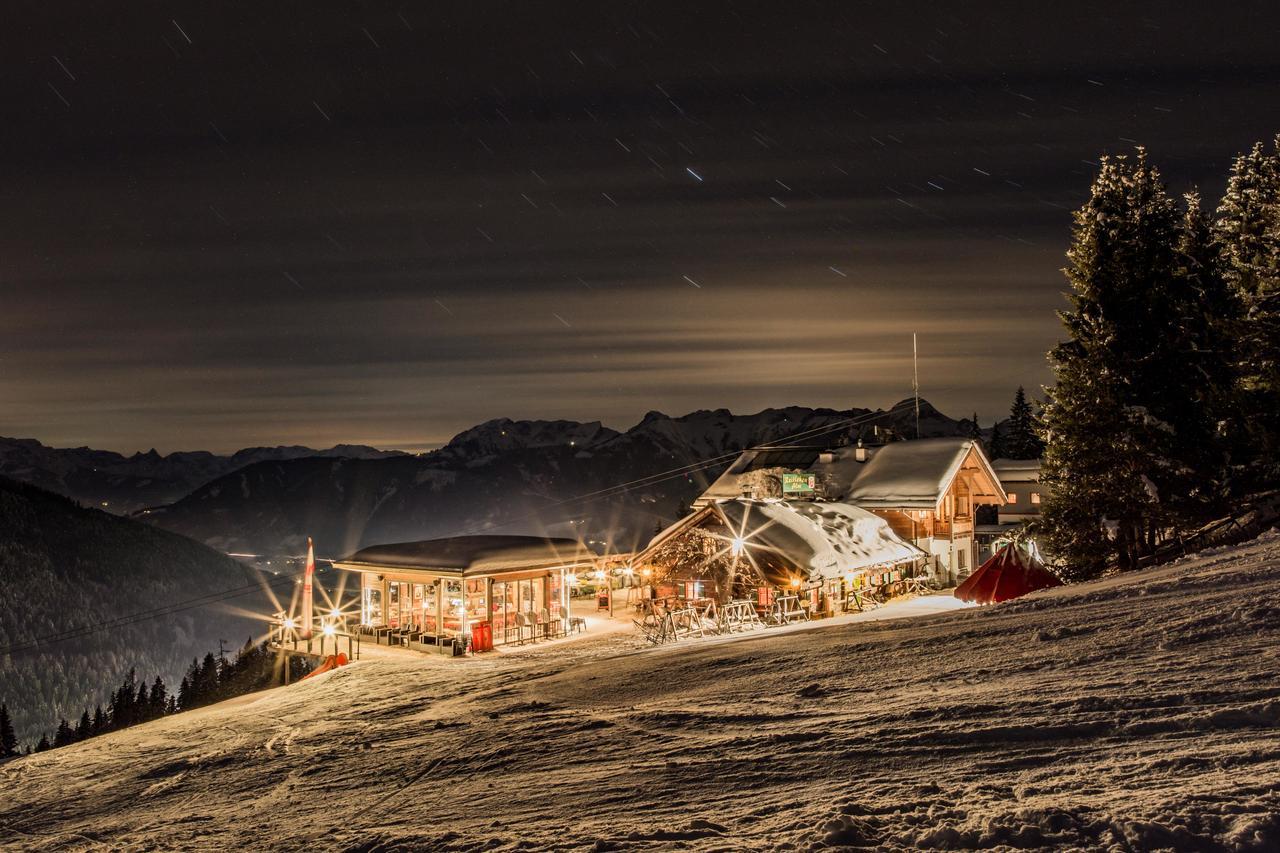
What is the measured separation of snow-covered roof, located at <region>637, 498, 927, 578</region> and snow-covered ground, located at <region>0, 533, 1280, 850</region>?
12942mm

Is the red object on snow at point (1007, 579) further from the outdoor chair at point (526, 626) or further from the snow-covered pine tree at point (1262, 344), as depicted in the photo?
the outdoor chair at point (526, 626)

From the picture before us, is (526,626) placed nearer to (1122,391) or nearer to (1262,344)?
(1122,391)

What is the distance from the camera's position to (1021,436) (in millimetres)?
84062

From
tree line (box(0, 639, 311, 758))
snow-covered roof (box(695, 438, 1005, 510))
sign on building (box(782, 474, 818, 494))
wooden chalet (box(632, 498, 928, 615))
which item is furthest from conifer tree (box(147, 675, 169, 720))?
sign on building (box(782, 474, 818, 494))

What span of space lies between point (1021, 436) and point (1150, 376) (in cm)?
5773

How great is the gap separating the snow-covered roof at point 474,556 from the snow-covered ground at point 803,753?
11.8 metres

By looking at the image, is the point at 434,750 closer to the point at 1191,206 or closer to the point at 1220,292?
the point at 1220,292

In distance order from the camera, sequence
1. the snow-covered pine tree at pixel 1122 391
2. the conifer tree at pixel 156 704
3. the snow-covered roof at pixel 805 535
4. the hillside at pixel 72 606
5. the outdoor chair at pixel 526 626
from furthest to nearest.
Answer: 1. the hillside at pixel 72 606
2. the conifer tree at pixel 156 704
3. the snow-covered roof at pixel 805 535
4. the outdoor chair at pixel 526 626
5. the snow-covered pine tree at pixel 1122 391

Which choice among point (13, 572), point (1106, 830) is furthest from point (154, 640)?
point (1106, 830)

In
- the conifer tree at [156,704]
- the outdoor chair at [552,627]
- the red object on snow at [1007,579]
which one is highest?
the red object on snow at [1007,579]

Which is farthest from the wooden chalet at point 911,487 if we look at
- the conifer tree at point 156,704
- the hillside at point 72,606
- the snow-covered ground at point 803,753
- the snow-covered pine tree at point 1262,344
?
the hillside at point 72,606

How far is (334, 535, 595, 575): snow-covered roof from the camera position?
105 feet

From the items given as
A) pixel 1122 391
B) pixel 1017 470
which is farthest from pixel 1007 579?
pixel 1017 470

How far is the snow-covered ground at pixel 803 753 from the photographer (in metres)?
7.59
